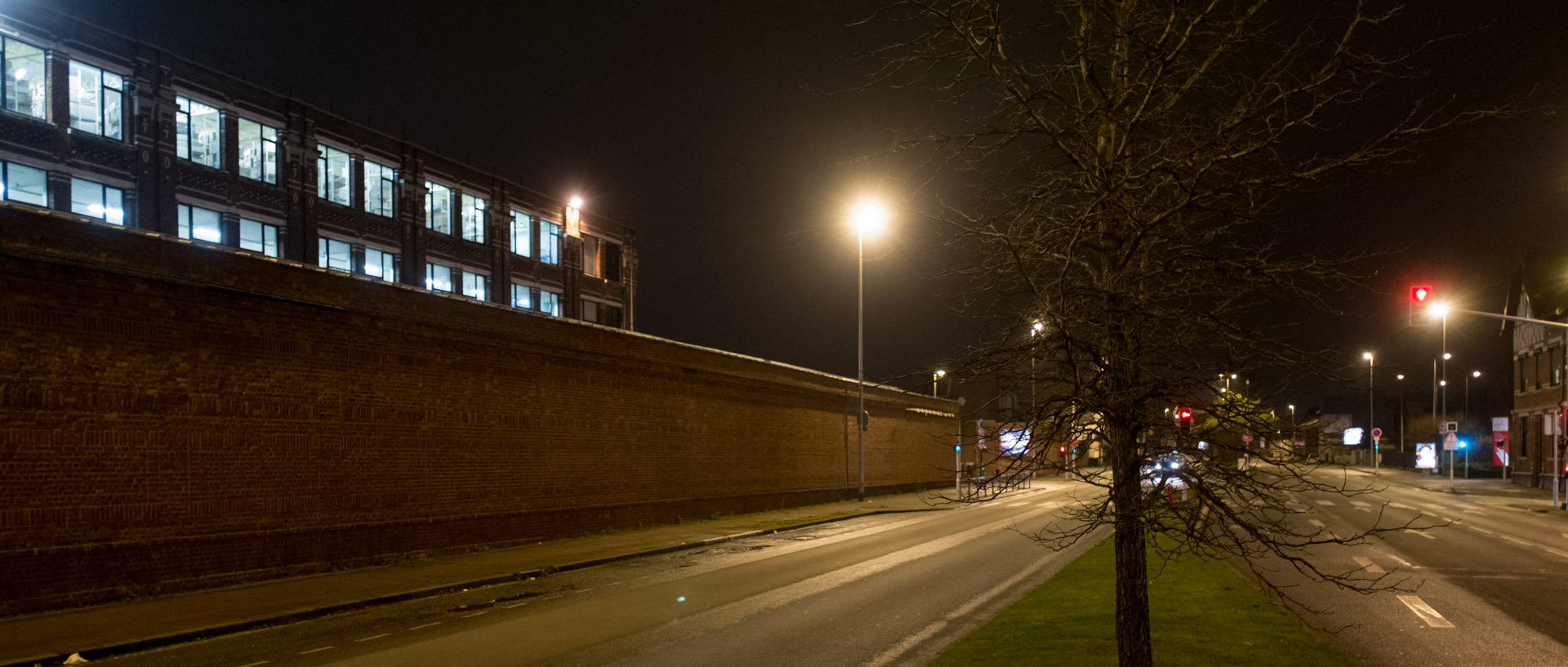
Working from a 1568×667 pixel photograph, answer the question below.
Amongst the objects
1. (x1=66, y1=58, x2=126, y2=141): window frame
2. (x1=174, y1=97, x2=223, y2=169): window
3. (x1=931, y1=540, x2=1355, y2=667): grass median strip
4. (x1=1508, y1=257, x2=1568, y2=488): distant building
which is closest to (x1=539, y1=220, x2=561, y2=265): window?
(x1=174, y1=97, x2=223, y2=169): window

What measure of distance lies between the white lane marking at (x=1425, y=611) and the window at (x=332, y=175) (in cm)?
3246

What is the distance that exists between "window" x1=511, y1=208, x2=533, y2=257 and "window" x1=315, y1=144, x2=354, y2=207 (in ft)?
32.6

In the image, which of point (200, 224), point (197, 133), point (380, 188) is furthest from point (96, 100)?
point (380, 188)

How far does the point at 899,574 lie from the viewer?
18.9 meters

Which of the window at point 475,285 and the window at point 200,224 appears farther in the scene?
the window at point 475,285

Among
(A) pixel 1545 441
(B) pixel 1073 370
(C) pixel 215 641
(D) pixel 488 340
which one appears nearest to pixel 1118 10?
(B) pixel 1073 370

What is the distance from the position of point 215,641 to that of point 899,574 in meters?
10.7

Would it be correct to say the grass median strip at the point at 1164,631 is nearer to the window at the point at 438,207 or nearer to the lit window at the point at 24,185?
the lit window at the point at 24,185

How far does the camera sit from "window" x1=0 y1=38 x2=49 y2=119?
25.8 m

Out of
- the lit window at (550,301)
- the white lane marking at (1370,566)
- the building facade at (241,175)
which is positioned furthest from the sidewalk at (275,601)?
the lit window at (550,301)

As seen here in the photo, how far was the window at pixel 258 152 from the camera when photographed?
32875 mm

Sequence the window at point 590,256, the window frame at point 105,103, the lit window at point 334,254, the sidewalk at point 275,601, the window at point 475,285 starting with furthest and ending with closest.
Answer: the window at point 590,256 → the window at point 475,285 → the lit window at point 334,254 → the window frame at point 105,103 → the sidewalk at point 275,601

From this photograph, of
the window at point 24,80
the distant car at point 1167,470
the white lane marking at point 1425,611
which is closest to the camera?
the distant car at point 1167,470

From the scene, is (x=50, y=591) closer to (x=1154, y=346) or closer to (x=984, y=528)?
(x=1154, y=346)
